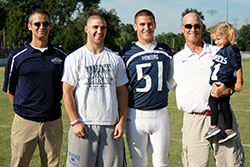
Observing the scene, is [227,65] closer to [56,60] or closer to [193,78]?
Result: [193,78]

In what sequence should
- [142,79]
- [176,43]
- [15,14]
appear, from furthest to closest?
[176,43]
[15,14]
[142,79]

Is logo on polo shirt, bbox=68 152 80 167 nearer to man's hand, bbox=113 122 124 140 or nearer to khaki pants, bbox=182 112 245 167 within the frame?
man's hand, bbox=113 122 124 140

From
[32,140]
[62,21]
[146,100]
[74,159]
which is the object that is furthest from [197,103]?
[62,21]

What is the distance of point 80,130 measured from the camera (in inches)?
136

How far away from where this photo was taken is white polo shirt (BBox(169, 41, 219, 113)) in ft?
12.8

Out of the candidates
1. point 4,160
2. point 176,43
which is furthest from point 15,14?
point 176,43

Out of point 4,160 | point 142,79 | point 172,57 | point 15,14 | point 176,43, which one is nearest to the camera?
point 142,79

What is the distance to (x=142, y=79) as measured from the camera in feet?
12.7

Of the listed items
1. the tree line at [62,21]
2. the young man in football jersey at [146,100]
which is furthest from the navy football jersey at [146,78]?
the tree line at [62,21]

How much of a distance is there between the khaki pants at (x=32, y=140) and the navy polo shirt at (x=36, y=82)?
0.09m

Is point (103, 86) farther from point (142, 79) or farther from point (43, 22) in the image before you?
point (43, 22)

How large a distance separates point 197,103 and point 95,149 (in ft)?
4.55

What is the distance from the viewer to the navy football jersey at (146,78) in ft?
12.7

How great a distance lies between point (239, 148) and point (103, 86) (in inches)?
74.9
